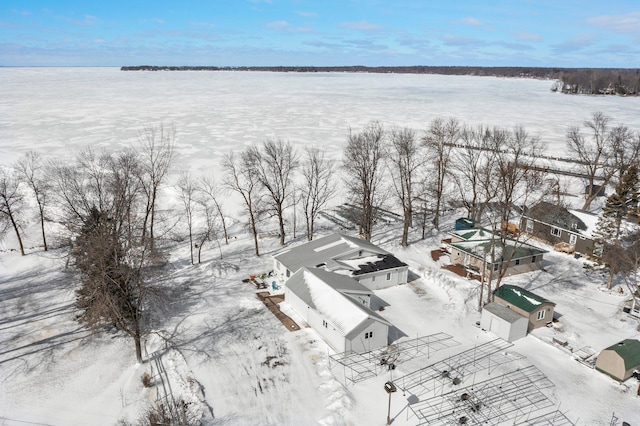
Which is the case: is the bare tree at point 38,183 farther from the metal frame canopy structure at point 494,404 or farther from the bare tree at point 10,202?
the metal frame canopy structure at point 494,404

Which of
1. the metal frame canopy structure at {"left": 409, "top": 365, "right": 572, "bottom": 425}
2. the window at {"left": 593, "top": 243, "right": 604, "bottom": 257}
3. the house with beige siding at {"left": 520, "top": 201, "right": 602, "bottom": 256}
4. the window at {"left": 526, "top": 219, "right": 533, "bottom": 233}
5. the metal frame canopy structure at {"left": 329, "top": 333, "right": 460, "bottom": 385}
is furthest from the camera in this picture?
the window at {"left": 526, "top": 219, "right": 533, "bottom": 233}

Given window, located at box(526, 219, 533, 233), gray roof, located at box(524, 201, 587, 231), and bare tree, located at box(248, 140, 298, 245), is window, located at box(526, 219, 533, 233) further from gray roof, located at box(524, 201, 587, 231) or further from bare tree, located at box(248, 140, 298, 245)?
bare tree, located at box(248, 140, 298, 245)

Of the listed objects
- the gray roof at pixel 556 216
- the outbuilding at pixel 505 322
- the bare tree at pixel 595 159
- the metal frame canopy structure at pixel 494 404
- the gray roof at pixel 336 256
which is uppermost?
the bare tree at pixel 595 159

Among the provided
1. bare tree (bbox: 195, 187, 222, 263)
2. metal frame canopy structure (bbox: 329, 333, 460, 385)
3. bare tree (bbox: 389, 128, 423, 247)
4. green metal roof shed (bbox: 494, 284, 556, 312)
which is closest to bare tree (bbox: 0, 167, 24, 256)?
bare tree (bbox: 195, 187, 222, 263)

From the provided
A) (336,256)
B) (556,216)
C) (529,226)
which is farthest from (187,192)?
(556,216)

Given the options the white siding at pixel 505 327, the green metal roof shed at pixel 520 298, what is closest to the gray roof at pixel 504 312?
the white siding at pixel 505 327

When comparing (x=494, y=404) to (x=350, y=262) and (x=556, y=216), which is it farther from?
(x=556, y=216)
